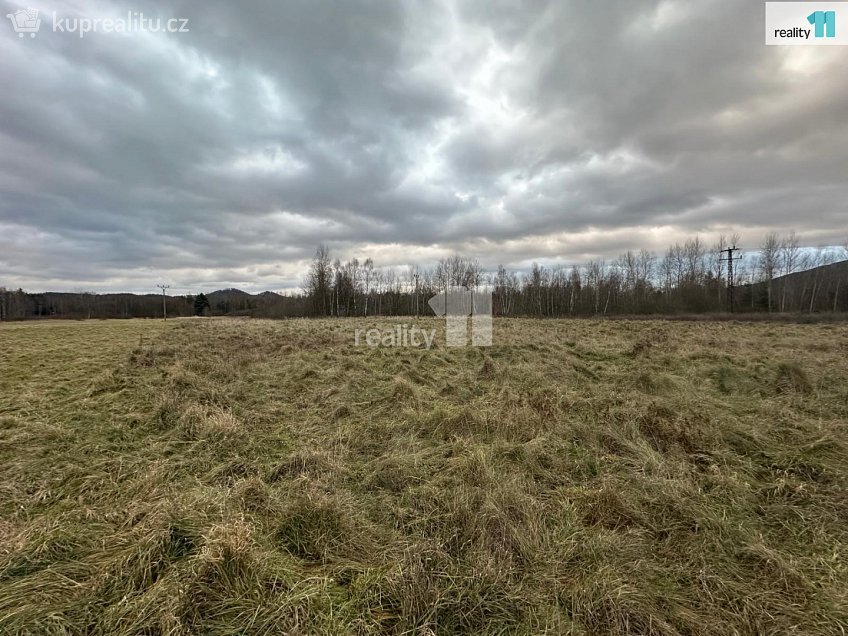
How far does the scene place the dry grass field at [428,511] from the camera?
2379mm

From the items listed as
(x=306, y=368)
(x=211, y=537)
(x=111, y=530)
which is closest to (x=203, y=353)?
(x=306, y=368)

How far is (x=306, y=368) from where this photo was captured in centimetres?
1030

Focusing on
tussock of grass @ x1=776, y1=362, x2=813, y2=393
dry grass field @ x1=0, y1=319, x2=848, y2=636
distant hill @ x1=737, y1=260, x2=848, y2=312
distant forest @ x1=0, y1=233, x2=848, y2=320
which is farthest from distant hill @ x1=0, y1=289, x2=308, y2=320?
distant hill @ x1=737, y1=260, x2=848, y2=312

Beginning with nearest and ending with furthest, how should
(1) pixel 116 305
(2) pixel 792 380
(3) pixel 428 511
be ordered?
(3) pixel 428 511
(2) pixel 792 380
(1) pixel 116 305

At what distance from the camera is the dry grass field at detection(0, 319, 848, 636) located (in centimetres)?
238

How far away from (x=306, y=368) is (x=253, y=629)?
8481mm

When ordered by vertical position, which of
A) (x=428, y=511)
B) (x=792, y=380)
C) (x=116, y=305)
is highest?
(x=116, y=305)

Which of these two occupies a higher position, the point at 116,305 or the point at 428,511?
the point at 116,305

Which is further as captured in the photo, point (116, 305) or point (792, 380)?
point (116, 305)

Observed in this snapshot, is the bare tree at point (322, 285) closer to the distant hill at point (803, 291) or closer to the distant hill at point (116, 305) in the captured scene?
the distant hill at point (116, 305)

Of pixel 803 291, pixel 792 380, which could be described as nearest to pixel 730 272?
pixel 803 291

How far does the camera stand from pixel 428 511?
11.9 feet

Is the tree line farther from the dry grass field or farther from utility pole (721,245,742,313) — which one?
the dry grass field

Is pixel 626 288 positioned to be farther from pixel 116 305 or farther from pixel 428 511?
pixel 116 305
